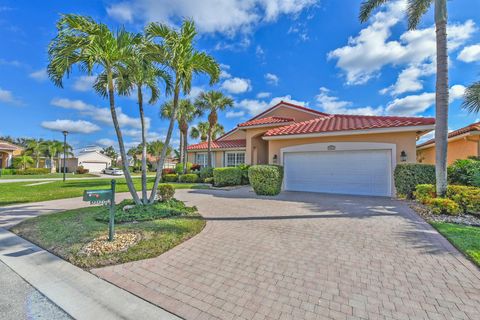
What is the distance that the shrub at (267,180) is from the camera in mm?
11836

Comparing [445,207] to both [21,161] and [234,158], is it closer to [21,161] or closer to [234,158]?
[234,158]

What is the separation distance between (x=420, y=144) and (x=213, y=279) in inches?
983

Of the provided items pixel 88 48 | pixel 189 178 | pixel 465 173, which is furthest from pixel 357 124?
pixel 189 178

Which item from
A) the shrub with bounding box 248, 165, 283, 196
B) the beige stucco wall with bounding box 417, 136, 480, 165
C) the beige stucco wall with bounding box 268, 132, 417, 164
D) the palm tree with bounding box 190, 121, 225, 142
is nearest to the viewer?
the beige stucco wall with bounding box 268, 132, 417, 164

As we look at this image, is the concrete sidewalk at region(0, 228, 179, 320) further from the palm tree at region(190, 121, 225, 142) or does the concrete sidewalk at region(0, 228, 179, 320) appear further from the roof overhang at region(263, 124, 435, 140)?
the palm tree at region(190, 121, 225, 142)

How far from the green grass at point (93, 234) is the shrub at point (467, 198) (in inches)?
355

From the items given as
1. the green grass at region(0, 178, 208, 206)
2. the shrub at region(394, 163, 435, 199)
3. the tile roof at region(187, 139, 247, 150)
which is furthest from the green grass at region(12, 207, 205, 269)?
the tile roof at region(187, 139, 247, 150)

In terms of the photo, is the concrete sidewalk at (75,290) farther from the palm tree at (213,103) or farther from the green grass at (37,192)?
the palm tree at (213,103)

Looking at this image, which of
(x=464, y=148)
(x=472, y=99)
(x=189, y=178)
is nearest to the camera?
(x=472, y=99)

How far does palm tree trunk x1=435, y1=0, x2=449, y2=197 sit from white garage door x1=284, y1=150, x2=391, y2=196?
277cm

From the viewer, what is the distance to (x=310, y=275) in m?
3.61

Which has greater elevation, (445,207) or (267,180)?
(267,180)

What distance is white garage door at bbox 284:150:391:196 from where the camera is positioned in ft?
37.8

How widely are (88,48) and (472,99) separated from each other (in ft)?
57.8
